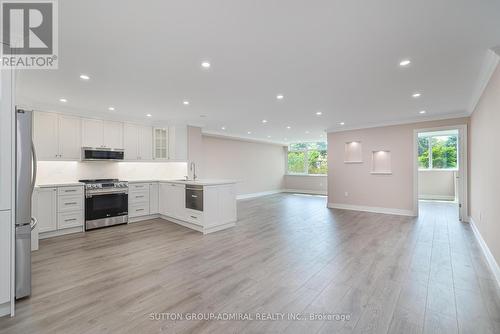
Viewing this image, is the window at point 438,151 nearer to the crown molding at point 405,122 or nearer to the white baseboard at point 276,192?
the crown molding at point 405,122

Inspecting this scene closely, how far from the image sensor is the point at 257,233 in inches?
171

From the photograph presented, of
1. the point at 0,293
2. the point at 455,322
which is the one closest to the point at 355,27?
the point at 455,322

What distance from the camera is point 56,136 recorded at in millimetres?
4488

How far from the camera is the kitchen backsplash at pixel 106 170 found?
4.59m

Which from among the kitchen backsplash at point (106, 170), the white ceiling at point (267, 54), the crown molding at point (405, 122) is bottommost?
the kitchen backsplash at point (106, 170)

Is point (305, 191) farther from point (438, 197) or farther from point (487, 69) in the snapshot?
point (487, 69)

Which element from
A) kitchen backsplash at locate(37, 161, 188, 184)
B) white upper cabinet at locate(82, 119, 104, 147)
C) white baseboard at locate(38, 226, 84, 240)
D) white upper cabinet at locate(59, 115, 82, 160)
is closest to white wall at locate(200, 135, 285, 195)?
kitchen backsplash at locate(37, 161, 188, 184)

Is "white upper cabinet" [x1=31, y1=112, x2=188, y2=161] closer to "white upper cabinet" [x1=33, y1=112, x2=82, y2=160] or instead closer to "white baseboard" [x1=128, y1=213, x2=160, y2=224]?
"white upper cabinet" [x1=33, y1=112, x2=82, y2=160]

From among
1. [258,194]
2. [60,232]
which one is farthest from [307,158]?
[60,232]

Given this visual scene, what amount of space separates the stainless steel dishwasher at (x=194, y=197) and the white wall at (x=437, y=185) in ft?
29.4

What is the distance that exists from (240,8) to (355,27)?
108 centimetres

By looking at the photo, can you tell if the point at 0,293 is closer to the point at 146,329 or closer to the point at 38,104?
the point at 146,329

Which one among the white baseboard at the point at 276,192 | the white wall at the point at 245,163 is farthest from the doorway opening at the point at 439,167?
the white wall at the point at 245,163

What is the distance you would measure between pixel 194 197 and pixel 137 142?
8.07 ft
